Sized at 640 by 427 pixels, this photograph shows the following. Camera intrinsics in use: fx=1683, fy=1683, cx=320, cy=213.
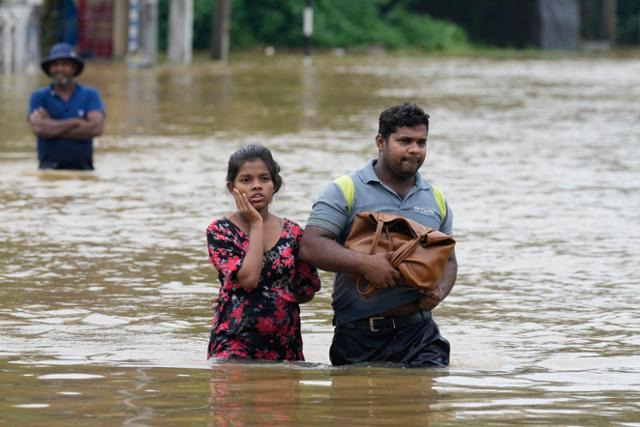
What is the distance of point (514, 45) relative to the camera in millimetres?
54219

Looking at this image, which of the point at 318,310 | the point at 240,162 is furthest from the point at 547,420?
the point at 318,310

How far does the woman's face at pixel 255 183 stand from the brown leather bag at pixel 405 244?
1.23 ft

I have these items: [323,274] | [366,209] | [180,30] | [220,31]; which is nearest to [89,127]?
[323,274]

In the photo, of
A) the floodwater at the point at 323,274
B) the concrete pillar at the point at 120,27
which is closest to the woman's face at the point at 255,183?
the floodwater at the point at 323,274

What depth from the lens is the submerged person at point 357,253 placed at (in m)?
6.56

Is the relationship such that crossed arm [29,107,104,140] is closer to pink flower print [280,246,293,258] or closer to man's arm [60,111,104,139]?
man's arm [60,111,104,139]

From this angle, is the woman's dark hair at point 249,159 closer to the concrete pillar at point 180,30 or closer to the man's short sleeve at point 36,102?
the man's short sleeve at point 36,102

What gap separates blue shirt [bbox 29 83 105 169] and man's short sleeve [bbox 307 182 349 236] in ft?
25.6

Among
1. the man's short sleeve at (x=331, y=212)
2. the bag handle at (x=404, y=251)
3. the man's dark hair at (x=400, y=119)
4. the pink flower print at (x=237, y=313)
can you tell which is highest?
the man's dark hair at (x=400, y=119)

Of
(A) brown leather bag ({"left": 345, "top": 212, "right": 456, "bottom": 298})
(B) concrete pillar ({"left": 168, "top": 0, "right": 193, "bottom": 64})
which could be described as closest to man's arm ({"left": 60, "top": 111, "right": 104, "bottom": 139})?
(A) brown leather bag ({"left": 345, "top": 212, "right": 456, "bottom": 298})

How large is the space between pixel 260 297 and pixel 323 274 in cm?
379

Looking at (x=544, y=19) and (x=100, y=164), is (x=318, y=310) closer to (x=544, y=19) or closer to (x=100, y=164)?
(x=100, y=164)

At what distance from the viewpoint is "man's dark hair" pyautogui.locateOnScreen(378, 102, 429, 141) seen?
661cm

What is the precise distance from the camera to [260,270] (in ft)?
21.3
